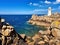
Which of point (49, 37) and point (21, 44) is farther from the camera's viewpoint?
point (49, 37)

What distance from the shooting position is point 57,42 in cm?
3581

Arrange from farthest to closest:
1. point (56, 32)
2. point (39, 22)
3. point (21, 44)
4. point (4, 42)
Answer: point (39, 22), point (56, 32), point (21, 44), point (4, 42)

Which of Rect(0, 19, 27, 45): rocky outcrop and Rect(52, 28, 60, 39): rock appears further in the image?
Rect(52, 28, 60, 39): rock

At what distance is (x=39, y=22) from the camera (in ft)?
407

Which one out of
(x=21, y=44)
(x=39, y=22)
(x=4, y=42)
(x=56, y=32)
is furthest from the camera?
(x=39, y=22)

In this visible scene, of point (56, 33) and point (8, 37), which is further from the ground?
point (8, 37)

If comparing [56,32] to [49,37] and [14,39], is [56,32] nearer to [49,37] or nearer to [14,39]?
[49,37]

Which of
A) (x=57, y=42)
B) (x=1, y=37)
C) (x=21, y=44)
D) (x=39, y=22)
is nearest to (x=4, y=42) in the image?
(x=1, y=37)

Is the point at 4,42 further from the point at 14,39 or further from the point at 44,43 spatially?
the point at 44,43

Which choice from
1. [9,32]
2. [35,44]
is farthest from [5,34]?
[35,44]

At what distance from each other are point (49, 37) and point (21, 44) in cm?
826

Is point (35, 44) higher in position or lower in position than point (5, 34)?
lower

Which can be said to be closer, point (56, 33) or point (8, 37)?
point (8, 37)

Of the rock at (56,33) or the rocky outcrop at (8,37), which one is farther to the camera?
the rock at (56,33)
